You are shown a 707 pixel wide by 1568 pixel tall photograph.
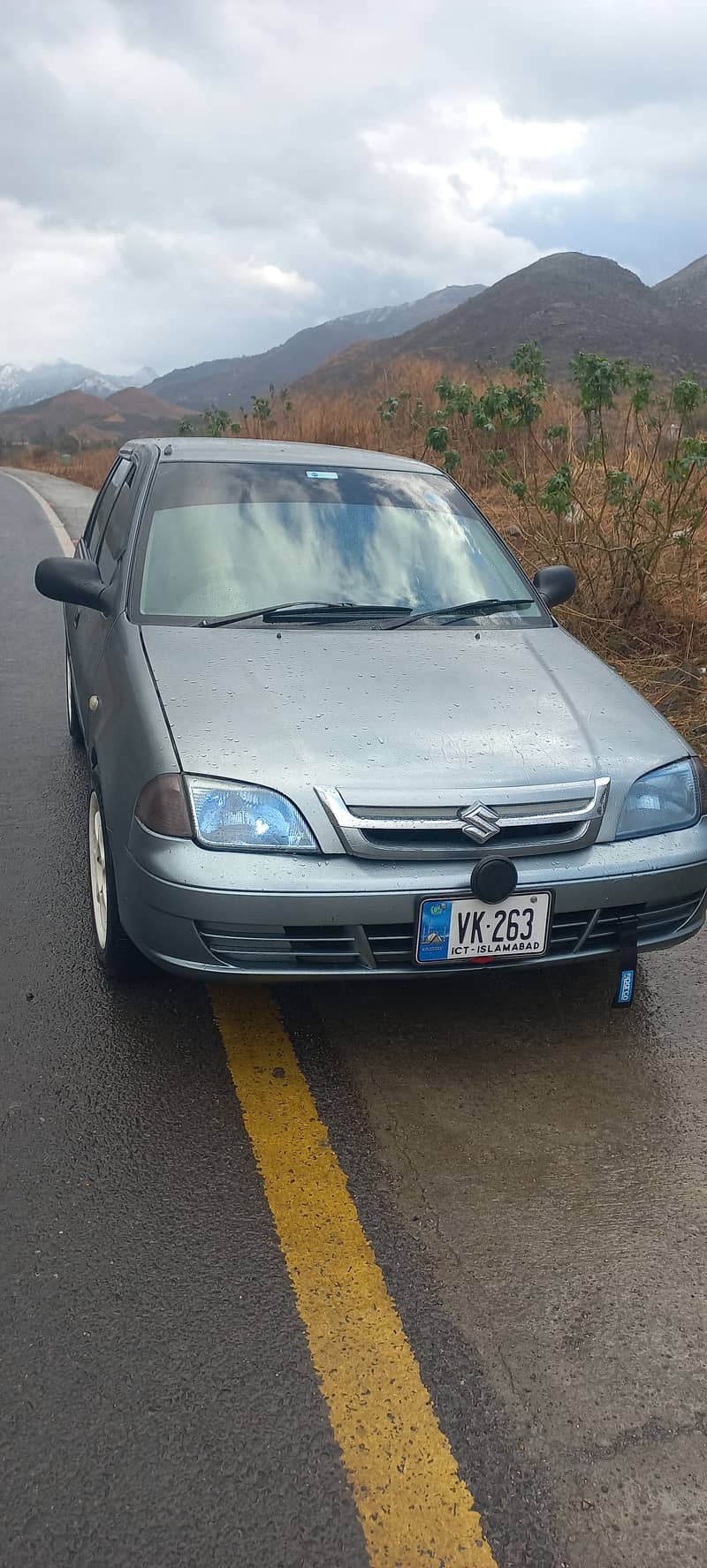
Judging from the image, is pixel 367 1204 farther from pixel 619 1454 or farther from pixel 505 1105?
pixel 619 1454

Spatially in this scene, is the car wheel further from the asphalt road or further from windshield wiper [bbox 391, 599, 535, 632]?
windshield wiper [bbox 391, 599, 535, 632]

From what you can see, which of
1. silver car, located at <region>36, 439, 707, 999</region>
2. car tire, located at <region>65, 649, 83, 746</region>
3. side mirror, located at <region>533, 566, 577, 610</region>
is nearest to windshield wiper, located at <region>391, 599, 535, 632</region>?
silver car, located at <region>36, 439, 707, 999</region>

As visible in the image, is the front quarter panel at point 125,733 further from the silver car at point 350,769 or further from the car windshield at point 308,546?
the car windshield at point 308,546

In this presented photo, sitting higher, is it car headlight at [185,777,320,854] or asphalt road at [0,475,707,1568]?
car headlight at [185,777,320,854]

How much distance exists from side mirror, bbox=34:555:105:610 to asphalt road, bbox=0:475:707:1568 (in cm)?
112

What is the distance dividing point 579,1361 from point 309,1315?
487 millimetres

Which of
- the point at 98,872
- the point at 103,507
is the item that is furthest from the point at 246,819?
the point at 103,507

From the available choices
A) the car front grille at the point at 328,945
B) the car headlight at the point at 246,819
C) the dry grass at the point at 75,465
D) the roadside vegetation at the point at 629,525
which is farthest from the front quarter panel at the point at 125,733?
the dry grass at the point at 75,465

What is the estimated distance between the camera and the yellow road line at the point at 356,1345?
1667 millimetres

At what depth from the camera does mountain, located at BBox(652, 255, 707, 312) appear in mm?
77875

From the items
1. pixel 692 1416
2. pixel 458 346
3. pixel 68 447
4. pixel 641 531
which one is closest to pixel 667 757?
pixel 692 1416

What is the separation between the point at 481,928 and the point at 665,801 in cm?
67

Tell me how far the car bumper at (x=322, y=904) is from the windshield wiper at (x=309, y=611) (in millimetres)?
947

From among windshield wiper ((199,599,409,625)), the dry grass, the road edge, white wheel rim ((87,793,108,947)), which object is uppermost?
windshield wiper ((199,599,409,625))
